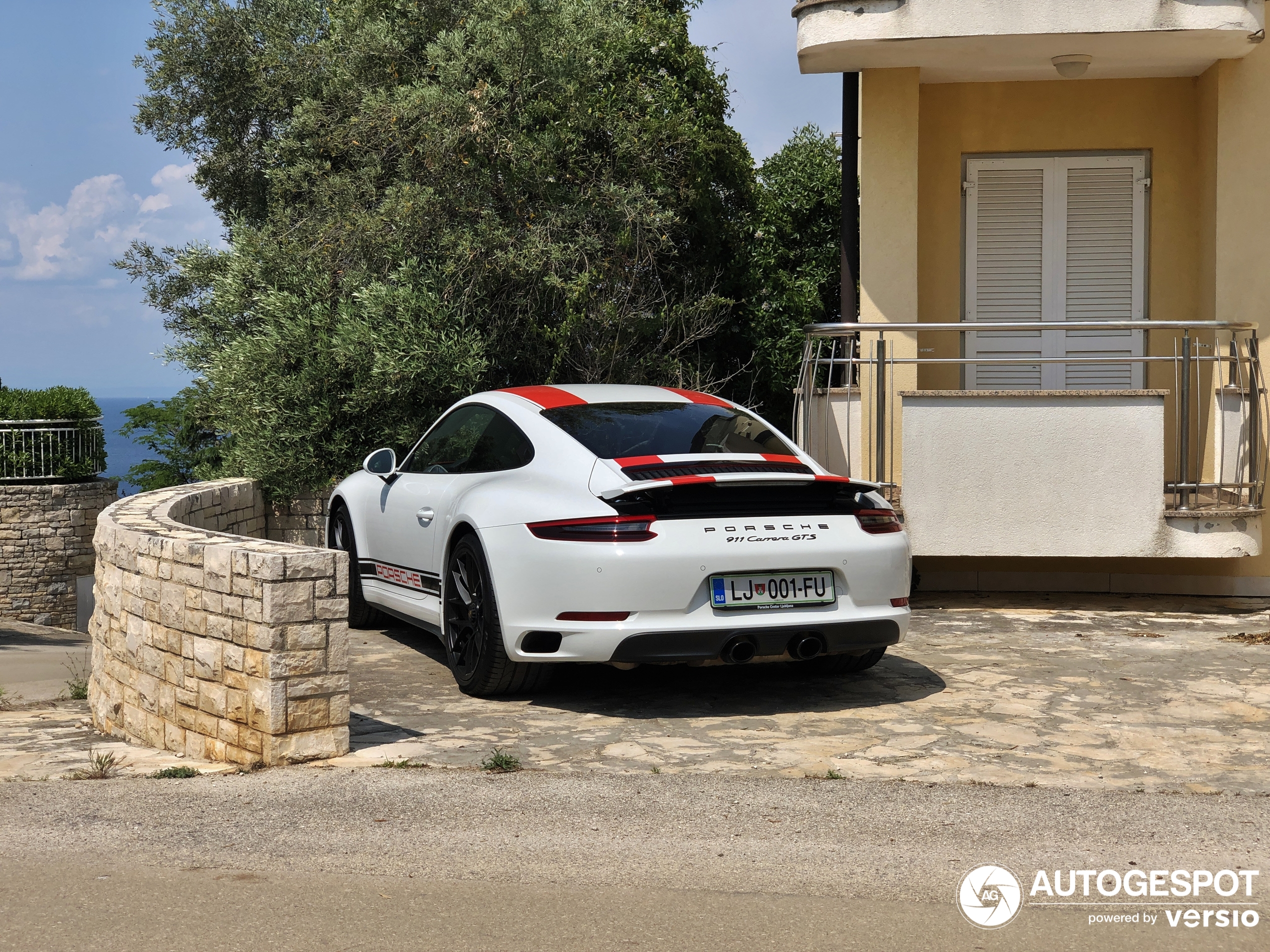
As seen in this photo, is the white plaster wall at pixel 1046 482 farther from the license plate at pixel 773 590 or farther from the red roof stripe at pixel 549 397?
the license plate at pixel 773 590

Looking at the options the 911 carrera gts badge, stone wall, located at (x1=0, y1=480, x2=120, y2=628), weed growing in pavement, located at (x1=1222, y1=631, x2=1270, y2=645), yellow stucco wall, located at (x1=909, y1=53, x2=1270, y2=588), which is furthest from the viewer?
stone wall, located at (x1=0, y1=480, x2=120, y2=628)

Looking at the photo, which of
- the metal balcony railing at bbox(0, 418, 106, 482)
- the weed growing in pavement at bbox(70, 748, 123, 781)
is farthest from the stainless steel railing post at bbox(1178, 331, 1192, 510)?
the metal balcony railing at bbox(0, 418, 106, 482)

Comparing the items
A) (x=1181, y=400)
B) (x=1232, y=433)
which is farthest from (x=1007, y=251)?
(x=1232, y=433)

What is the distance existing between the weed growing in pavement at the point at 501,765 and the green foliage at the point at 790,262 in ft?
43.0

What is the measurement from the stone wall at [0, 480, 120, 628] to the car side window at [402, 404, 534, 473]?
79.8 ft

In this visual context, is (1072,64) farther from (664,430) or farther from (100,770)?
(100,770)

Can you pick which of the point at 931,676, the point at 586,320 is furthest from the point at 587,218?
the point at 931,676

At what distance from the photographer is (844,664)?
7262 millimetres

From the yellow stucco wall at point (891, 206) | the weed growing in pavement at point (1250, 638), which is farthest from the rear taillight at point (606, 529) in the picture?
the yellow stucco wall at point (891, 206)

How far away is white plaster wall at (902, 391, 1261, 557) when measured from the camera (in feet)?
30.7

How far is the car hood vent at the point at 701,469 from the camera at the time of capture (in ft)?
20.6

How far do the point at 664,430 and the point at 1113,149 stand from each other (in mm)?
6255

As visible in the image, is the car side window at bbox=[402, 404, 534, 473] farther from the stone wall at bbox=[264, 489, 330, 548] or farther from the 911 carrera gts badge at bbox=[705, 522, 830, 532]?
the stone wall at bbox=[264, 489, 330, 548]

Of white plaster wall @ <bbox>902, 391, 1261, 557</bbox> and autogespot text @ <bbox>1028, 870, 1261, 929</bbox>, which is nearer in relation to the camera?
autogespot text @ <bbox>1028, 870, 1261, 929</bbox>
